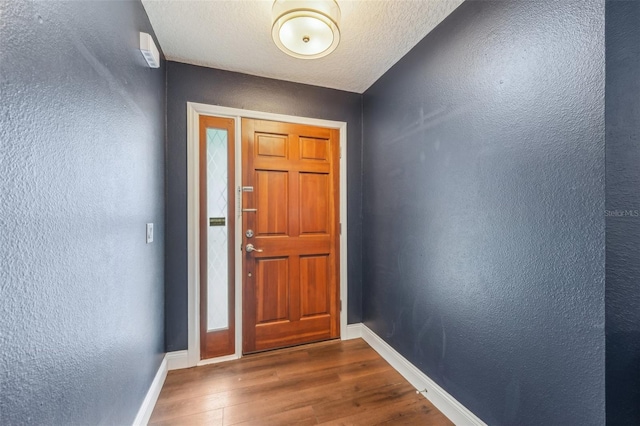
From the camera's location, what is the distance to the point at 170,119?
6.84 ft

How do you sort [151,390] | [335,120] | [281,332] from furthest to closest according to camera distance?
[335,120] → [281,332] → [151,390]

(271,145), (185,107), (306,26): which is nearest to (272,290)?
(271,145)

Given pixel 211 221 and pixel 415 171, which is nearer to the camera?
pixel 415 171

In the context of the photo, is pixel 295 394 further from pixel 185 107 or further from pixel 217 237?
pixel 185 107

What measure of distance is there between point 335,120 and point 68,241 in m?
2.23

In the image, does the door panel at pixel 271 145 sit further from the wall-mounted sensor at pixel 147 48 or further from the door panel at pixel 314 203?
the wall-mounted sensor at pixel 147 48

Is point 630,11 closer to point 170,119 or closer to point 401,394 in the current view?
point 401,394

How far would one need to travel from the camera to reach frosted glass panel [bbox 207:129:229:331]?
2.22 m

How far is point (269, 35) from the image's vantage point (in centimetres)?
178

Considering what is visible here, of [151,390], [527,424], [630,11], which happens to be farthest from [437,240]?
[151,390]

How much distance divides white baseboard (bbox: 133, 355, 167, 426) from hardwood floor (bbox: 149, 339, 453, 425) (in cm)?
4

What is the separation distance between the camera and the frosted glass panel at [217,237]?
2.22m

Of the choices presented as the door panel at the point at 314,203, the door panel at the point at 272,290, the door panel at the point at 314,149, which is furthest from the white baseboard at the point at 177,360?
the door panel at the point at 314,149

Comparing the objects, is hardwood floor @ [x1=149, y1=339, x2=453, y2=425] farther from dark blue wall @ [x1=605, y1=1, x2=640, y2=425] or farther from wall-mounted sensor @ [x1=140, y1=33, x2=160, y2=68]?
wall-mounted sensor @ [x1=140, y1=33, x2=160, y2=68]
